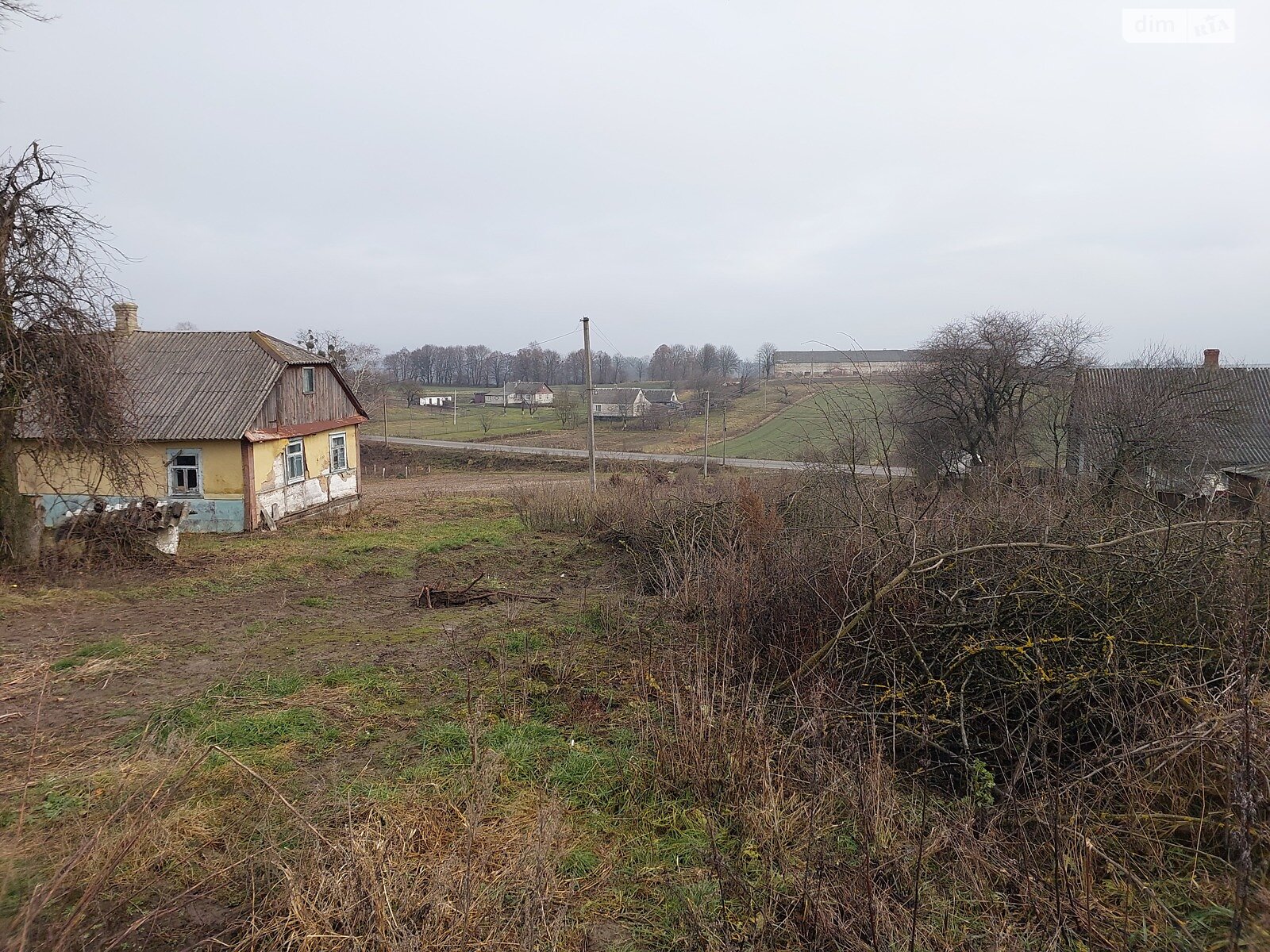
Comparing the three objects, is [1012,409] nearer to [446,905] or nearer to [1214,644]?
[1214,644]

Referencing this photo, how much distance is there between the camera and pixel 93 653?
795cm

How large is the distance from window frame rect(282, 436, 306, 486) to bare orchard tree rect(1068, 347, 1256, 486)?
19.3 m

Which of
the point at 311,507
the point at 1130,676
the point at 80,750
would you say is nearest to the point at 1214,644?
the point at 1130,676

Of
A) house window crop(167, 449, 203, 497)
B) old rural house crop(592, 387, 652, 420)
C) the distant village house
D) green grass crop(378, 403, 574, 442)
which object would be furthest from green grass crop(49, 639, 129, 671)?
old rural house crop(592, 387, 652, 420)

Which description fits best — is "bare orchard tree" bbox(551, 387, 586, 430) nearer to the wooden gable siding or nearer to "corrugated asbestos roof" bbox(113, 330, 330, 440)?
the wooden gable siding

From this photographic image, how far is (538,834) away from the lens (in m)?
3.68

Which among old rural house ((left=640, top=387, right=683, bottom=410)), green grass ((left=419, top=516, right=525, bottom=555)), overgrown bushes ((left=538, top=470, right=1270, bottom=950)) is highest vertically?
old rural house ((left=640, top=387, right=683, bottom=410))

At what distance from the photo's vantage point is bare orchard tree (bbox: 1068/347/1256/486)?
18.4 meters

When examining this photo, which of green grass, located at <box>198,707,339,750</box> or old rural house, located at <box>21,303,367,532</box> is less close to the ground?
old rural house, located at <box>21,303,367,532</box>

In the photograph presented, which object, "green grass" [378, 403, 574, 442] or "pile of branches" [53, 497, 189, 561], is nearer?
"pile of branches" [53, 497, 189, 561]

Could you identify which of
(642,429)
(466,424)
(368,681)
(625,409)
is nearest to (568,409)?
(625,409)

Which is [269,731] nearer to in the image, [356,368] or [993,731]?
[993,731]

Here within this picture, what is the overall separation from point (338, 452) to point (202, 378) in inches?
178

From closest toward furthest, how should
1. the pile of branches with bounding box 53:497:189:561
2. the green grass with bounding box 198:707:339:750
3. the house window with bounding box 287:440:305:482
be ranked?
the green grass with bounding box 198:707:339:750 < the pile of branches with bounding box 53:497:189:561 < the house window with bounding box 287:440:305:482
